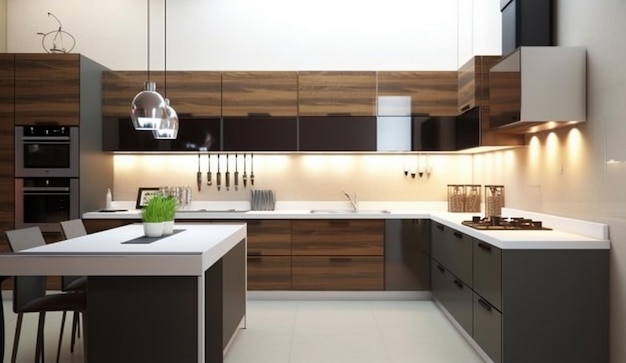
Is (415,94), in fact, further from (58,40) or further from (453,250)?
(58,40)

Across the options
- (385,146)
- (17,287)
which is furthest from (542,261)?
(17,287)

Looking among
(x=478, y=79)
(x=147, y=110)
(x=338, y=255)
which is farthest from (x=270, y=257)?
(x=478, y=79)

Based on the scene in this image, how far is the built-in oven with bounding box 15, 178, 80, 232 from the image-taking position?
17.5 ft

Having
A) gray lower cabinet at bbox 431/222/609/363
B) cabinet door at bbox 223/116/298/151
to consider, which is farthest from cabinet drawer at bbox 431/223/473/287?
cabinet door at bbox 223/116/298/151

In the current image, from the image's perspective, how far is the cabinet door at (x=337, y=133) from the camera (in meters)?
5.71

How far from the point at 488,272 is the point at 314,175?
3.02 metres

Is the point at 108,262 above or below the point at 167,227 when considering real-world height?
below

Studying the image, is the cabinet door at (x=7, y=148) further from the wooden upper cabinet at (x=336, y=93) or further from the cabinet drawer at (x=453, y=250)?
the cabinet drawer at (x=453, y=250)

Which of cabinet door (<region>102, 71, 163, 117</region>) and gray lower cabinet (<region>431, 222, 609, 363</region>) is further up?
cabinet door (<region>102, 71, 163, 117</region>)

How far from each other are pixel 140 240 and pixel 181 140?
2522 millimetres

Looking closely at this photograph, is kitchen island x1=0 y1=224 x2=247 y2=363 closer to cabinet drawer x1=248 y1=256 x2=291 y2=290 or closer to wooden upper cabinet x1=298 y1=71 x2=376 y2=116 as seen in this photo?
cabinet drawer x1=248 y1=256 x2=291 y2=290

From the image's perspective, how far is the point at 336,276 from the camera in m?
5.44

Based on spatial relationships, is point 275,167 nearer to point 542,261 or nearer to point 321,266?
point 321,266

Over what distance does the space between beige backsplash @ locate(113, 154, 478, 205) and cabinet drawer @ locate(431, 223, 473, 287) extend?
1.04 metres
